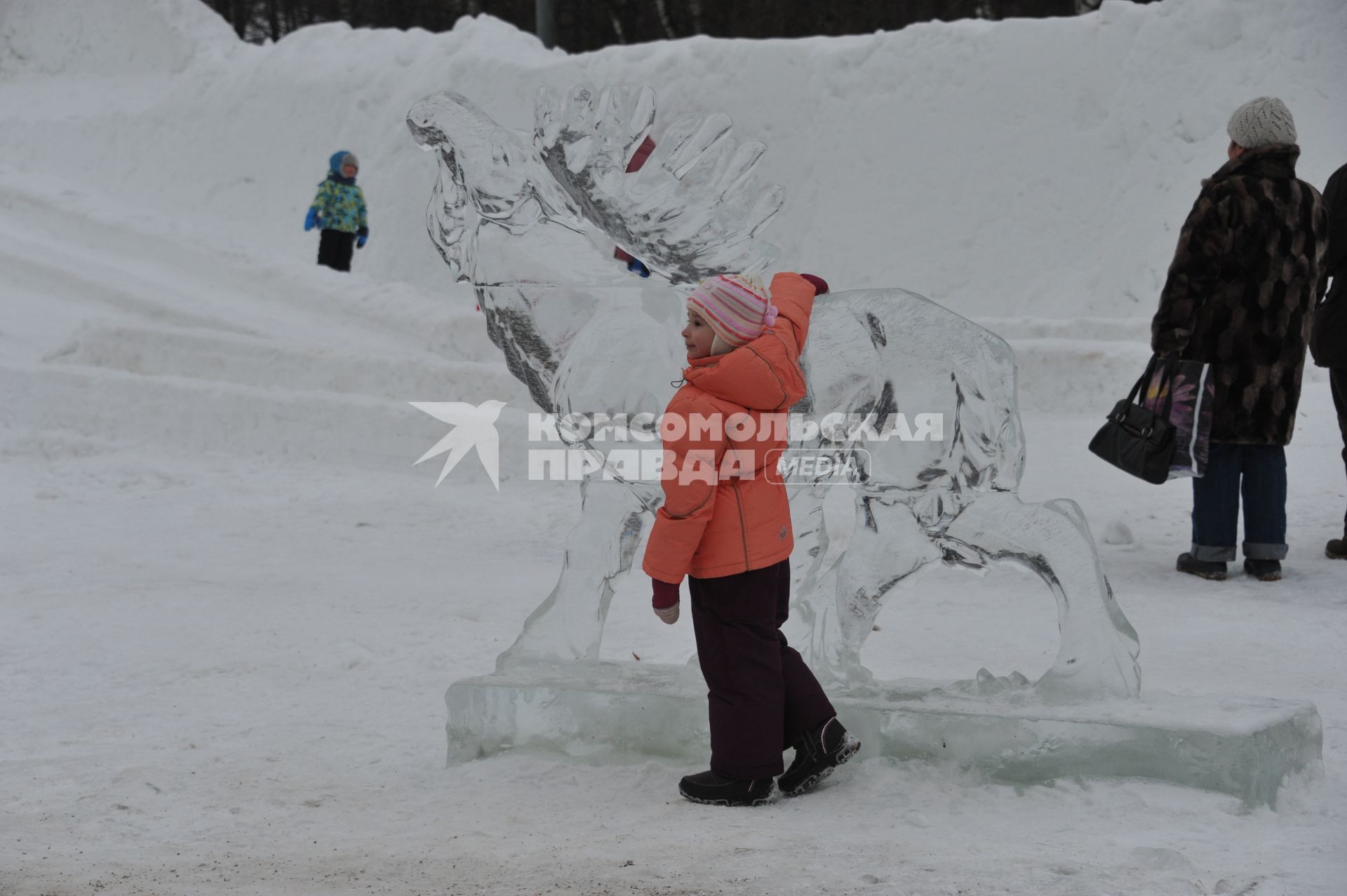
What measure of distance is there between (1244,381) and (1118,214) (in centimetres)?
696

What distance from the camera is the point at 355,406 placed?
825cm

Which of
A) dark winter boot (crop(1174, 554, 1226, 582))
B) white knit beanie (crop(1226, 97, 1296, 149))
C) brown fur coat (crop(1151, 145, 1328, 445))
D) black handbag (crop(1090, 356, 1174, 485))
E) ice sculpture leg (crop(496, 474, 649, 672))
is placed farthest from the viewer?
dark winter boot (crop(1174, 554, 1226, 582))

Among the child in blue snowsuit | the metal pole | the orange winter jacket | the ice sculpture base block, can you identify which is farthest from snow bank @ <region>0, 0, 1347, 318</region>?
the orange winter jacket

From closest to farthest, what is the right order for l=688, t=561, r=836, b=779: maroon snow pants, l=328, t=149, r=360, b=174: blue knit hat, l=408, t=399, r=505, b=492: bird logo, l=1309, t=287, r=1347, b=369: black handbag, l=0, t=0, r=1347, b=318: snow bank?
1. l=688, t=561, r=836, b=779: maroon snow pants
2. l=1309, t=287, r=1347, b=369: black handbag
3. l=408, t=399, r=505, b=492: bird logo
4. l=0, t=0, r=1347, b=318: snow bank
5. l=328, t=149, r=360, b=174: blue knit hat

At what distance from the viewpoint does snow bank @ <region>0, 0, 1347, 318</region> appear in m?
11.5

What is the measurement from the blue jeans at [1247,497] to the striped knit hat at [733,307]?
2.91m

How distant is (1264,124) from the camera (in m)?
4.98

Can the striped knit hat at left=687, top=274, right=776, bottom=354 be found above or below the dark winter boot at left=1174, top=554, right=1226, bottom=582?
above

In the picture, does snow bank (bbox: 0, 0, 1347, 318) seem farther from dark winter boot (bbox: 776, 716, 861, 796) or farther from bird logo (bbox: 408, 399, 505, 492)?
dark winter boot (bbox: 776, 716, 861, 796)

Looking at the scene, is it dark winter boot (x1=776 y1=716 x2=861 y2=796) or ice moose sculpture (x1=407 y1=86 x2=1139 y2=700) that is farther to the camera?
ice moose sculpture (x1=407 y1=86 x2=1139 y2=700)

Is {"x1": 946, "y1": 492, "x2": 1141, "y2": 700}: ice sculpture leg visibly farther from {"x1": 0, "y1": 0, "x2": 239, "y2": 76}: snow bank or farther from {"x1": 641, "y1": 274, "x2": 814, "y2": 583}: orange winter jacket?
{"x1": 0, "y1": 0, "x2": 239, "y2": 76}: snow bank

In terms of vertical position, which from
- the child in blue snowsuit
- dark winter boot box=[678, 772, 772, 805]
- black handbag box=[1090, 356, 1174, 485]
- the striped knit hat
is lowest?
dark winter boot box=[678, 772, 772, 805]

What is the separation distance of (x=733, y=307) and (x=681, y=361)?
502mm

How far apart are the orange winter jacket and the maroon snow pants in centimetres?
7
